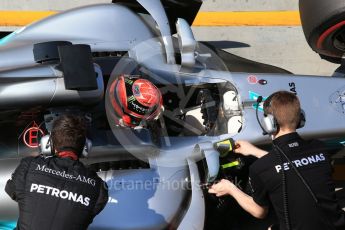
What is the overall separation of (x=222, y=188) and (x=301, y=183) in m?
0.68

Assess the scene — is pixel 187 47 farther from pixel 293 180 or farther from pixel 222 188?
pixel 293 180

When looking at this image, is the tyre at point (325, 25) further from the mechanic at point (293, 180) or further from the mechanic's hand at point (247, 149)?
the mechanic at point (293, 180)

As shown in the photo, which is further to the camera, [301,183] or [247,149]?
[247,149]

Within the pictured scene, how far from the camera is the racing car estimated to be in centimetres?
354

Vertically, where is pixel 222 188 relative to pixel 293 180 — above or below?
below

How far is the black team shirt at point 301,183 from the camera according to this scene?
305 centimetres

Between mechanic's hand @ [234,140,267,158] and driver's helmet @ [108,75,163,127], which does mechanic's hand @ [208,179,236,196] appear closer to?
mechanic's hand @ [234,140,267,158]

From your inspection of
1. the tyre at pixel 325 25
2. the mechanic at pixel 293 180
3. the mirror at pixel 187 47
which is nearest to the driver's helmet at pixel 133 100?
the mirror at pixel 187 47

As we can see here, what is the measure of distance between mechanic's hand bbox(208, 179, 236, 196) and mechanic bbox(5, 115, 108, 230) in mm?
927

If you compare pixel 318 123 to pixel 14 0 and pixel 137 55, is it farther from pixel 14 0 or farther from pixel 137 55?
pixel 14 0

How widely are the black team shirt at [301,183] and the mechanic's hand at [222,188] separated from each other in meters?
0.39

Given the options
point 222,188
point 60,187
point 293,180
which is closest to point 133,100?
point 222,188

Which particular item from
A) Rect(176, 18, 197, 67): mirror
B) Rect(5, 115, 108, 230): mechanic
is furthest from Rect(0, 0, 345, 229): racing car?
Rect(5, 115, 108, 230): mechanic

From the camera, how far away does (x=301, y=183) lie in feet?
9.99
